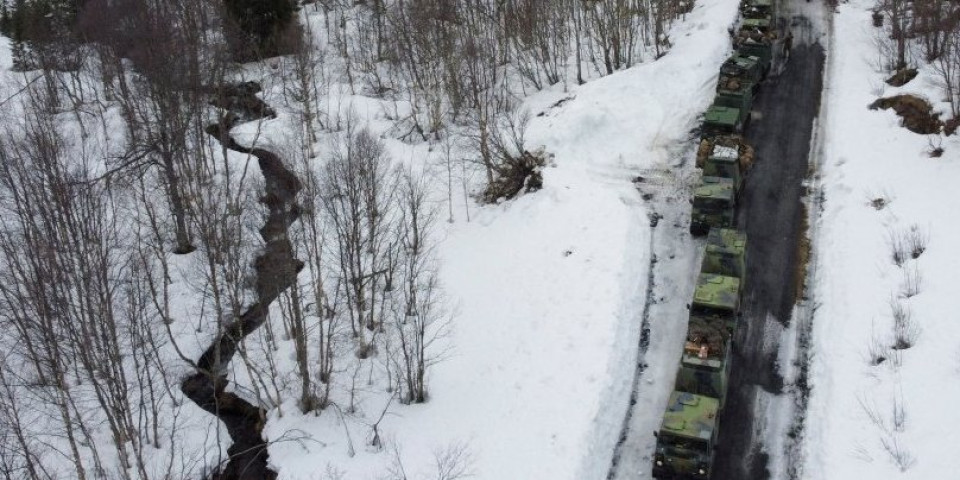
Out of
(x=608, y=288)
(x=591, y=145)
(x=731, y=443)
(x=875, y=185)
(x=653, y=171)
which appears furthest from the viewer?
(x=591, y=145)

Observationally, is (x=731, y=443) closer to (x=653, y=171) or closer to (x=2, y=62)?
(x=653, y=171)

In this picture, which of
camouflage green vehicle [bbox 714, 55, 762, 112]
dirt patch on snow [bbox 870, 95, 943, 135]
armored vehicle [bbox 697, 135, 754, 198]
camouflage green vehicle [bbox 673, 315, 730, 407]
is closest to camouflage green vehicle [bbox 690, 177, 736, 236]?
armored vehicle [bbox 697, 135, 754, 198]

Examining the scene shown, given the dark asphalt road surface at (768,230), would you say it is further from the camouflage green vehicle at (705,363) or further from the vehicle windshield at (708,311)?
the vehicle windshield at (708,311)

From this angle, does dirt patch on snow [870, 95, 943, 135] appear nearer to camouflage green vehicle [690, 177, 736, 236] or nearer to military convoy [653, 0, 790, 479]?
military convoy [653, 0, 790, 479]

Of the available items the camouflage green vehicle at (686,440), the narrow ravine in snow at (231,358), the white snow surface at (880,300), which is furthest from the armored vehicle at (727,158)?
the narrow ravine in snow at (231,358)

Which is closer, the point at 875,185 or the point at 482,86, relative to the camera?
the point at 875,185

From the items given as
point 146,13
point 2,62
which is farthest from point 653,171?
point 2,62
